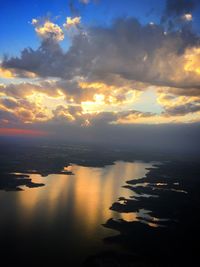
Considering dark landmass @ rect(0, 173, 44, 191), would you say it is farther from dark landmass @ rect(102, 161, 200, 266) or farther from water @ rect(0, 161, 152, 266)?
dark landmass @ rect(102, 161, 200, 266)

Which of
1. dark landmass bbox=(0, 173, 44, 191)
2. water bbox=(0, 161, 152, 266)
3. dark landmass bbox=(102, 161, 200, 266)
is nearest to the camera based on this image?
dark landmass bbox=(102, 161, 200, 266)

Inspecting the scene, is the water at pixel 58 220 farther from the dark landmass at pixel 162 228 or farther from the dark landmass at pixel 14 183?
the dark landmass at pixel 14 183

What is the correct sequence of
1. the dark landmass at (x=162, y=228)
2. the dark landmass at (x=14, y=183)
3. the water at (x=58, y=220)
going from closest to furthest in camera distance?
the dark landmass at (x=162, y=228), the water at (x=58, y=220), the dark landmass at (x=14, y=183)

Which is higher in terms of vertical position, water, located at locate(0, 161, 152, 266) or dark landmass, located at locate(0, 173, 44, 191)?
dark landmass, located at locate(0, 173, 44, 191)

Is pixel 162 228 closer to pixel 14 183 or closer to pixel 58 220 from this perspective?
pixel 58 220

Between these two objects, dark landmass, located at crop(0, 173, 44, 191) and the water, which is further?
dark landmass, located at crop(0, 173, 44, 191)

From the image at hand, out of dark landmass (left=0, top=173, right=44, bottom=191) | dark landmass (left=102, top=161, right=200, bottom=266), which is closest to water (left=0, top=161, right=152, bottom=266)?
dark landmass (left=102, top=161, right=200, bottom=266)

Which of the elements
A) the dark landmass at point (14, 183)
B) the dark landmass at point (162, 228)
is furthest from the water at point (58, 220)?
the dark landmass at point (14, 183)
